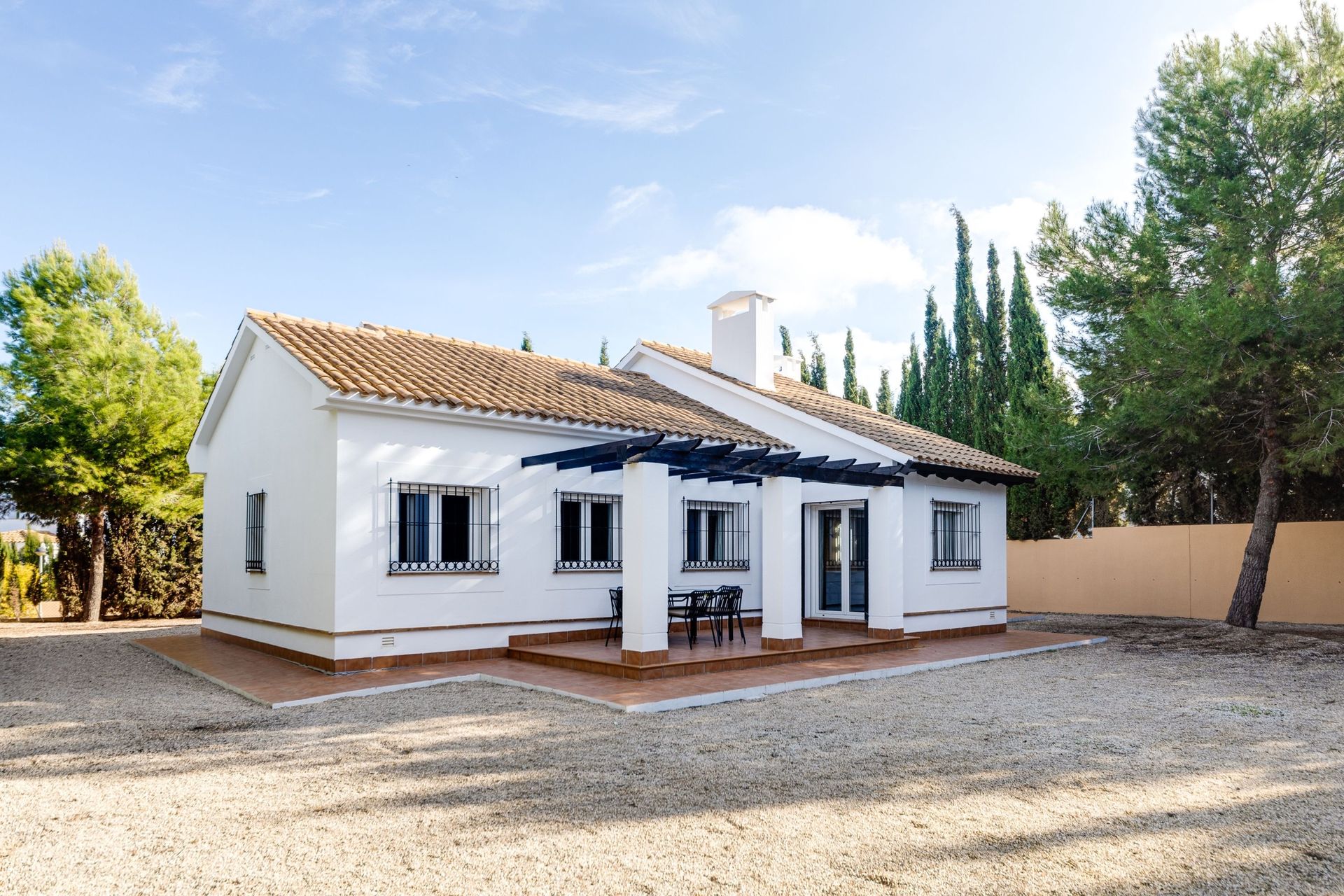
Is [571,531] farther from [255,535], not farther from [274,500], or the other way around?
[255,535]

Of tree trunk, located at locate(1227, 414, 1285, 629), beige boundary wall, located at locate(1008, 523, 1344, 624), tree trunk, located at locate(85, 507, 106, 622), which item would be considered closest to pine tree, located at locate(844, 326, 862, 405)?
beige boundary wall, located at locate(1008, 523, 1344, 624)

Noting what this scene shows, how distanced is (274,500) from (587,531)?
432 centimetres

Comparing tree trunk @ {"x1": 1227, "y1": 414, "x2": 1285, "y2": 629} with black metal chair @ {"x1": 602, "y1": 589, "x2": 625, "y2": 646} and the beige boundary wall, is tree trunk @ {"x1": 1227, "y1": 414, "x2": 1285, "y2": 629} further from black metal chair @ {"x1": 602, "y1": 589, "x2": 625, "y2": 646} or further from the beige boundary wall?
black metal chair @ {"x1": 602, "y1": 589, "x2": 625, "y2": 646}

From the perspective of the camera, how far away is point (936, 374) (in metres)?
28.7

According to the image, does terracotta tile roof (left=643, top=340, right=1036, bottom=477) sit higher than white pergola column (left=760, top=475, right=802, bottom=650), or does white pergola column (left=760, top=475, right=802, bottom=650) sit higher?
terracotta tile roof (left=643, top=340, right=1036, bottom=477)

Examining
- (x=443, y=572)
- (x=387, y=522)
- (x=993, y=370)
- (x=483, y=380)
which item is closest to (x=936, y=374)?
(x=993, y=370)

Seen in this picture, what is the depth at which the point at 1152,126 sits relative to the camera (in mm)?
15805

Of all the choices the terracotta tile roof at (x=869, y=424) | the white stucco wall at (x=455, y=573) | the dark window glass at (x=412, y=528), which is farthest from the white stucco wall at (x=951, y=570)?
the dark window glass at (x=412, y=528)

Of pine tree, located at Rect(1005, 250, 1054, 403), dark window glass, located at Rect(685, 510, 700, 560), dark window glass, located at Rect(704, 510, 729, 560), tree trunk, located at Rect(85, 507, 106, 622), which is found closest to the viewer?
dark window glass, located at Rect(685, 510, 700, 560)

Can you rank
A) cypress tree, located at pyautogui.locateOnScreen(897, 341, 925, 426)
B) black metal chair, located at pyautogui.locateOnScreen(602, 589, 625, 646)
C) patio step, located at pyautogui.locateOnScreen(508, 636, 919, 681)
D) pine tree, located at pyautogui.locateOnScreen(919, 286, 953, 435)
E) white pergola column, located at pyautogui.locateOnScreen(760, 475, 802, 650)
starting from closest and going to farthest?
patio step, located at pyautogui.locateOnScreen(508, 636, 919, 681)
white pergola column, located at pyautogui.locateOnScreen(760, 475, 802, 650)
black metal chair, located at pyautogui.locateOnScreen(602, 589, 625, 646)
pine tree, located at pyautogui.locateOnScreen(919, 286, 953, 435)
cypress tree, located at pyautogui.locateOnScreen(897, 341, 925, 426)

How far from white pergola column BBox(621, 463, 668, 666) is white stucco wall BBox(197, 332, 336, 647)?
3.44 metres

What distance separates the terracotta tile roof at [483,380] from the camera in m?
10.6

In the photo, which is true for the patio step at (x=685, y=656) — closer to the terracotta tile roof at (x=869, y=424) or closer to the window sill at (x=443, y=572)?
the window sill at (x=443, y=572)

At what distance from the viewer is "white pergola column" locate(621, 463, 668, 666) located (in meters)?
9.62
